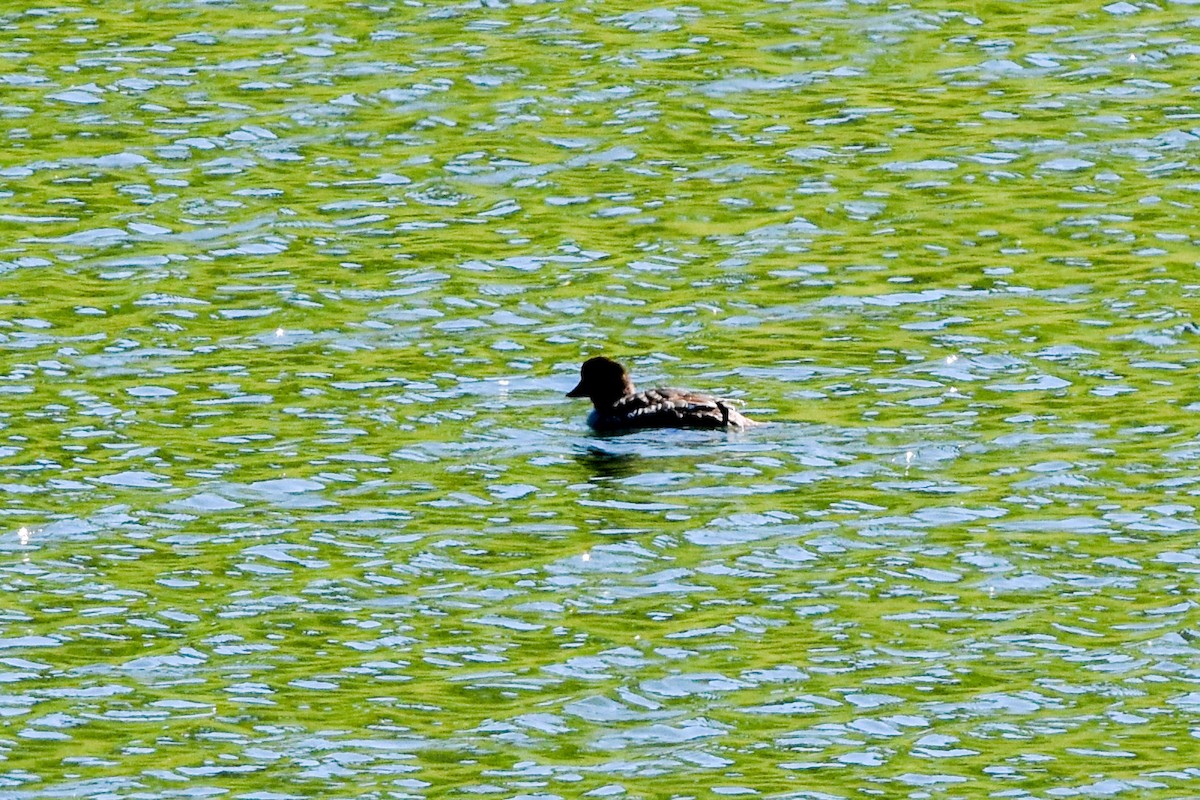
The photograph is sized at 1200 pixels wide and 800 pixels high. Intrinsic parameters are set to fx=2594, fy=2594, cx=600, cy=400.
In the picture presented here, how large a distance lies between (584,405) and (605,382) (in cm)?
92

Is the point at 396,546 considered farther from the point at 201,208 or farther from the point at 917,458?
the point at 201,208

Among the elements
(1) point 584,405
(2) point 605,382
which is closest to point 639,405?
(2) point 605,382

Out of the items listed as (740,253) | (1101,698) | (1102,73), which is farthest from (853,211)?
(1101,698)

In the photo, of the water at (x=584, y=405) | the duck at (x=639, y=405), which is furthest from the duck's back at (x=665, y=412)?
the water at (x=584, y=405)

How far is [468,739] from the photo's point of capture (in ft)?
44.3

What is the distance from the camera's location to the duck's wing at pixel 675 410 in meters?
18.7

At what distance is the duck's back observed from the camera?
61.3ft

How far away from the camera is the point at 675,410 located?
19031 millimetres

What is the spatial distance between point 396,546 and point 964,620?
3.74 m

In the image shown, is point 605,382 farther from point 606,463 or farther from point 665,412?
point 606,463

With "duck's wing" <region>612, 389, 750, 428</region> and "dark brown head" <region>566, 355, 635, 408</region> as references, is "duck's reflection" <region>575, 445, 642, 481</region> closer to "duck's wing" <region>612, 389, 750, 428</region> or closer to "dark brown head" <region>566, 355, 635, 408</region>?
"duck's wing" <region>612, 389, 750, 428</region>

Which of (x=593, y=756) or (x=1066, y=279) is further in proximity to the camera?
(x=1066, y=279)

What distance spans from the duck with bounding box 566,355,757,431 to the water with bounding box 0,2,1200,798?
0.18 meters

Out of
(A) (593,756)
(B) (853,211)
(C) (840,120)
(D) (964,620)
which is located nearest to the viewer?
(A) (593,756)
